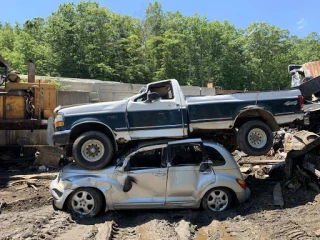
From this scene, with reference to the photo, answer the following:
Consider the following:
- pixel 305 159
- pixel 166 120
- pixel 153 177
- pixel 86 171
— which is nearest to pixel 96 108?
pixel 86 171

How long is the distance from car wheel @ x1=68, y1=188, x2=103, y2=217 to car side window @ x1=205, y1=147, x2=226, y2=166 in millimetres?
2290

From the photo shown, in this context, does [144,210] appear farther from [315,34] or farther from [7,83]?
[315,34]

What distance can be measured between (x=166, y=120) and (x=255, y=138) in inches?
74.5

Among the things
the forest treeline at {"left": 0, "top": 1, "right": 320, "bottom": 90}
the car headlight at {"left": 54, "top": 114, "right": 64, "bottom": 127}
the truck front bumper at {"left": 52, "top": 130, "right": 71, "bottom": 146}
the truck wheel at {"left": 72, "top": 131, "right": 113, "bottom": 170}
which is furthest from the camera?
the forest treeline at {"left": 0, "top": 1, "right": 320, "bottom": 90}

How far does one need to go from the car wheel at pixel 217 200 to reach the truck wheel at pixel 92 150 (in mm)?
2079

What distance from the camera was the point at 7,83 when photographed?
12188mm

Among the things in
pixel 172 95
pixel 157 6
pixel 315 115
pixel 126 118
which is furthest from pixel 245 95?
pixel 157 6

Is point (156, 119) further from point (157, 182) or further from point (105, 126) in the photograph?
point (157, 182)

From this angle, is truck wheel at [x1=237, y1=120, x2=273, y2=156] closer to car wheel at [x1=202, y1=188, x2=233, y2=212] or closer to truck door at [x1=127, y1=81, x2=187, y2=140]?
car wheel at [x1=202, y1=188, x2=233, y2=212]

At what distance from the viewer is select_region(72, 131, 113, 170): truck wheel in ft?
22.5

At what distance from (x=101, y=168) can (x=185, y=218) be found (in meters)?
1.88

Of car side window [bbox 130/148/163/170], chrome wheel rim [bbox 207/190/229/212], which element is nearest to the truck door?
car side window [bbox 130/148/163/170]

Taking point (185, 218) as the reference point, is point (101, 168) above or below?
A: above

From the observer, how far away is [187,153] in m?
6.92
